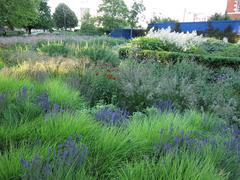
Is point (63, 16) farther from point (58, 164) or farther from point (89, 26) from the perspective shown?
point (58, 164)

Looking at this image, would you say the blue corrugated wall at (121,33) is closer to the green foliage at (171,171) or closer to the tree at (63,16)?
the tree at (63,16)

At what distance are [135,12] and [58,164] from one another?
4559 cm

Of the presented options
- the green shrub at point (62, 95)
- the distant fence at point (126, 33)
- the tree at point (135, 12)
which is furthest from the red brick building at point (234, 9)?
the green shrub at point (62, 95)

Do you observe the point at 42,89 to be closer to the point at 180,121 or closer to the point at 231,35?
the point at 180,121

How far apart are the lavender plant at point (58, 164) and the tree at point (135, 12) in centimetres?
4459

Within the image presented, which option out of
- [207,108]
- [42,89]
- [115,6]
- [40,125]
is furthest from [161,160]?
[115,6]

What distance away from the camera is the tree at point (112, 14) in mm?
44531

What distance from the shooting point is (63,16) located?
55812 millimetres

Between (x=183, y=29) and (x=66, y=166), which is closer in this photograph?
(x=66, y=166)

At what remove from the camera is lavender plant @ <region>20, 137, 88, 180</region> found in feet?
6.49

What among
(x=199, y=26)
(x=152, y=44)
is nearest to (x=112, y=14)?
(x=199, y=26)

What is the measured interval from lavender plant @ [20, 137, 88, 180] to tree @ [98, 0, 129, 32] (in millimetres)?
43189

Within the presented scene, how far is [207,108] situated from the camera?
18.9 feet

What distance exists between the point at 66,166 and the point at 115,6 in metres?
44.1
